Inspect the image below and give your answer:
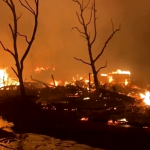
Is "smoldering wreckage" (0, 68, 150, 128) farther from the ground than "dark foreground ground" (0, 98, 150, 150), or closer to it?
farther from the ground

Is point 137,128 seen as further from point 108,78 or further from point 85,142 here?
point 108,78

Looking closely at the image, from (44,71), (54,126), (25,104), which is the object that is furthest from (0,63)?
(54,126)

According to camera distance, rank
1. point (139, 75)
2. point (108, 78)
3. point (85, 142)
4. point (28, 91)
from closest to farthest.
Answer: point (85, 142) < point (28, 91) < point (108, 78) < point (139, 75)

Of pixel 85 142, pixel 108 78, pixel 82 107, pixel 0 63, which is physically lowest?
pixel 85 142

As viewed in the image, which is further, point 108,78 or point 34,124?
point 108,78

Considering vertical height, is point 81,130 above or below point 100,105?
below

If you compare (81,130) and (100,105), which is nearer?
(81,130)

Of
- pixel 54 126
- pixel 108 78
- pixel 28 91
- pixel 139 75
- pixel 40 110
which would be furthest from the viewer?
pixel 139 75

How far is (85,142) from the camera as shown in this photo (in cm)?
747

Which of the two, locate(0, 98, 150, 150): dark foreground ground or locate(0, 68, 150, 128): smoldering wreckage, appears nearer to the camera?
locate(0, 98, 150, 150): dark foreground ground

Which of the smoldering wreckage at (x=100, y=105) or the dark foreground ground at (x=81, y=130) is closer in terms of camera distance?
the dark foreground ground at (x=81, y=130)

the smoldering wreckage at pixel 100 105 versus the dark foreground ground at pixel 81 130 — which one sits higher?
the smoldering wreckage at pixel 100 105

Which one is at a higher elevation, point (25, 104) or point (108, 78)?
point (108, 78)

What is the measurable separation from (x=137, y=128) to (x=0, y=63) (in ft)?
132
